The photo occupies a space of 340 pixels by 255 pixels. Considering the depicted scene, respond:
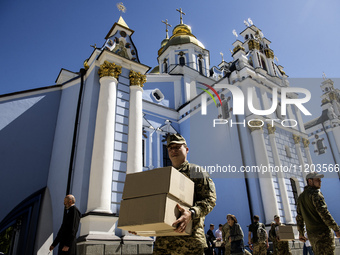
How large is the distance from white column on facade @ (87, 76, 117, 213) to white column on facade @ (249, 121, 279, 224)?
7.78 m

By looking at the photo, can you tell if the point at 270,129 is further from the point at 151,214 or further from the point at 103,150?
the point at 151,214

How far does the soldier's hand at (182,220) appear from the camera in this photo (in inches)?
91.7

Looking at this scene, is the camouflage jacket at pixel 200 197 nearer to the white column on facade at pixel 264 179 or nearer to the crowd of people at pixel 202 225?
the crowd of people at pixel 202 225

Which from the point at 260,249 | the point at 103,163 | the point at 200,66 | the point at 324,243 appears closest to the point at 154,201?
the point at 324,243

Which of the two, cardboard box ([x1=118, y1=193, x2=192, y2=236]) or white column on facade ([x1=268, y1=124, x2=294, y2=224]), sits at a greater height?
white column on facade ([x1=268, y1=124, x2=294, y2=224])

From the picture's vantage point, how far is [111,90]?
8.39 metres

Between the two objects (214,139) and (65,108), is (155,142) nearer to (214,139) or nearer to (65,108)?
(214,139)

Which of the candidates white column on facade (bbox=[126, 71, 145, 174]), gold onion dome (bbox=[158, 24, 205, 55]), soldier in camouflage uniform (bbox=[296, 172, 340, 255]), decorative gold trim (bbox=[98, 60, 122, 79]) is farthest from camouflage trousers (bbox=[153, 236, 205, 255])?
gold onion dome (bbox=[158, 24, 205, 55])

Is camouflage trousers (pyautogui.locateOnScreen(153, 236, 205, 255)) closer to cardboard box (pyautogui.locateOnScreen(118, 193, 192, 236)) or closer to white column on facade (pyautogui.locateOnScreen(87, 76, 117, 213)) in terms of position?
cardboard box (pyautogui.locateOnScreen(118, 193, 192, 236))

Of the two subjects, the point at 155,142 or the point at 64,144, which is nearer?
the point at 64,144

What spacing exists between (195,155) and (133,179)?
12697mm

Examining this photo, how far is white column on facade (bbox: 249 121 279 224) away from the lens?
1161 centimetres

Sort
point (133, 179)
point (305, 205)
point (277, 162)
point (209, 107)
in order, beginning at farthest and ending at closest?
point (209, 107), point (277, 162), point (305, 205), point (133, 179)

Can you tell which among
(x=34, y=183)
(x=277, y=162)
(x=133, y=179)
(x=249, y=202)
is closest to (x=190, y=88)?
(x=277, y=162)
